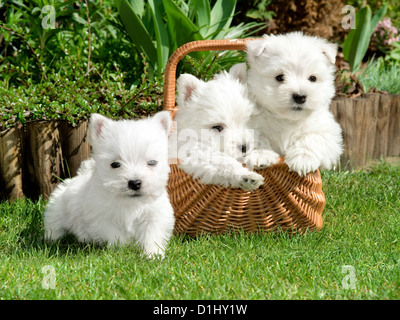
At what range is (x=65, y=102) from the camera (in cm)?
546

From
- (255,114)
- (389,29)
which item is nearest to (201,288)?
(255,114)

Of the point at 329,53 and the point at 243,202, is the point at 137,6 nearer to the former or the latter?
the point at 329,53

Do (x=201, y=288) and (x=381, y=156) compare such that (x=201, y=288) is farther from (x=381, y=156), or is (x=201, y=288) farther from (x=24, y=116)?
(x=381, y=156)

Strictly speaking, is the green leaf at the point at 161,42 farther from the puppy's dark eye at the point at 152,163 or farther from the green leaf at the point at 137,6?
the puppy's dark eye at the point at 152,163

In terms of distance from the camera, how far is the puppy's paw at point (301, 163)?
400 cm

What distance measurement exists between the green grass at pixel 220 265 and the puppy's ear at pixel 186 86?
108cm

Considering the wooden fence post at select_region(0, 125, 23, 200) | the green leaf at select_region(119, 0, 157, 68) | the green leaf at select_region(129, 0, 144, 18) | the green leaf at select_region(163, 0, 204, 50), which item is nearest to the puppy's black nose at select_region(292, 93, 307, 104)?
the green leaf at select_region(163, 0, 204, 50)

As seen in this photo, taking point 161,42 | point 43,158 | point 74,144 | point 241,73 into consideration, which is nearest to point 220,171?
point 241,73

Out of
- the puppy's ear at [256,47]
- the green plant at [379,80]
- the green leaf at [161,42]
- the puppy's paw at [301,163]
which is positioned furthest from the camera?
the green plant at [379,80]

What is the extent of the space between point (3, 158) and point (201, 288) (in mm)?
2886

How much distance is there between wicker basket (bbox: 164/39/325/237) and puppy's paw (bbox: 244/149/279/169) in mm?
91

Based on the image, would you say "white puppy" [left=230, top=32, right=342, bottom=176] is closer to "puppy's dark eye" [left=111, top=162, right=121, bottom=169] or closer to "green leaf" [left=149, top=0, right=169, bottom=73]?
"puppy's dark eye" [left=111, top=162, right=121, bottom=169]

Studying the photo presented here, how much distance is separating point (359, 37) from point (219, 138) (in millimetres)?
4606

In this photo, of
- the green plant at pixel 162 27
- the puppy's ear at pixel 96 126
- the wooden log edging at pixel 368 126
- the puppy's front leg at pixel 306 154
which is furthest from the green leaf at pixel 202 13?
the puppy's ear at pixel 96 126
